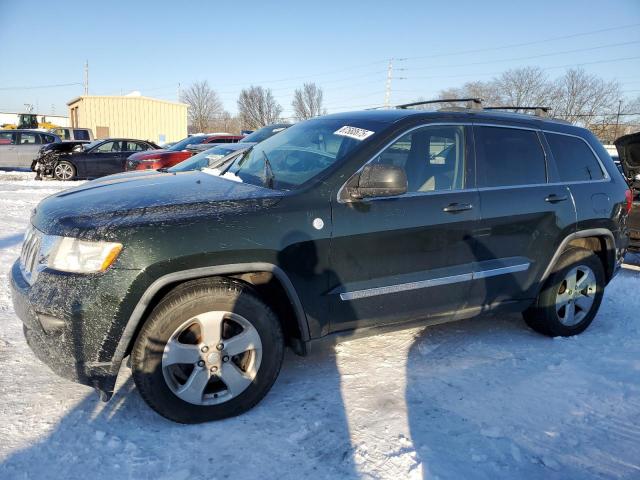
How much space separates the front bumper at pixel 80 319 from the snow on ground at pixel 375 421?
39 cm

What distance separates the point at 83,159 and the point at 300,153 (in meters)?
14.7

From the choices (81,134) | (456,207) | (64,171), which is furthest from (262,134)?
(81,134)

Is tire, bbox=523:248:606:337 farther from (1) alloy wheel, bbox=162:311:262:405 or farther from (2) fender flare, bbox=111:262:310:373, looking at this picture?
(1) alloy wheel, bbox=162:311:262:405

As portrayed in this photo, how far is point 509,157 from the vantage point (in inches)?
142

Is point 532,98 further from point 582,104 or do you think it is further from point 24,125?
point 24,125

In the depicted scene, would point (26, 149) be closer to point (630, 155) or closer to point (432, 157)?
point (432, 157)

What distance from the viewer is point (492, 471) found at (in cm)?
239

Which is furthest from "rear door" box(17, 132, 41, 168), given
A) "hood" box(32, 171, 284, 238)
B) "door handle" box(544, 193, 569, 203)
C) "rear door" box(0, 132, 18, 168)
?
"door handle" box(544, 193, 569, 203)

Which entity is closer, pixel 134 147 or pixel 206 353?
pixel 206 353

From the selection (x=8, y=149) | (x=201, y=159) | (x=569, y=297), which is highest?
(x=8, y=149)

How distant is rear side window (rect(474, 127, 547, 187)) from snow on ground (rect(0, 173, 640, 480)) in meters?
1.35

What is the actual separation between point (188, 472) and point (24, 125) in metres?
43.3

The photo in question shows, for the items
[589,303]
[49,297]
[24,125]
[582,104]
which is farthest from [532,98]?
[49,297]

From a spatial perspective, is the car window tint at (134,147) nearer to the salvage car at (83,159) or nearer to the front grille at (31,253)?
the salvage car at (83,159)
